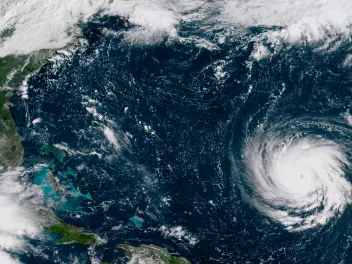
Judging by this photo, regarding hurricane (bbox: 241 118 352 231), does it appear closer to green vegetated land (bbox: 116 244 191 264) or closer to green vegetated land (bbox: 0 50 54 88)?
green vegetated land (bbox: 116 244 191 264)

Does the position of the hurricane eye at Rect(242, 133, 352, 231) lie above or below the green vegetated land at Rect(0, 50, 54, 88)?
below

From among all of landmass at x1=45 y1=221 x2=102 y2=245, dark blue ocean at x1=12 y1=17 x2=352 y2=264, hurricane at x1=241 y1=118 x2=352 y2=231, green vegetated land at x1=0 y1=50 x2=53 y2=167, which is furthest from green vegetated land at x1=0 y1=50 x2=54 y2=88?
hurricane at x1=241 y1=118 x2=352 y2=231

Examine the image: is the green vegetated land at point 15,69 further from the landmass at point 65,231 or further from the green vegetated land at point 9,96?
the landmass at point 65,231

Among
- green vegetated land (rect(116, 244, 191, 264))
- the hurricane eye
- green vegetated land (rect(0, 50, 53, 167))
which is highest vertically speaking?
green vegetated land (rect(0, 50, 53, 167))

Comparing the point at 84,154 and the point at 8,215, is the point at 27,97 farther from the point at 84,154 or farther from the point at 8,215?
the point at 8,215

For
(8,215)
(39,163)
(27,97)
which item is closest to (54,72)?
(27,97)

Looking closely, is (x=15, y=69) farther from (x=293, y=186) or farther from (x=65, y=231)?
(x=293, y=186)
